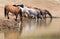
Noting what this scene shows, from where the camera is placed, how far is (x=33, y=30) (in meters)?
2.83

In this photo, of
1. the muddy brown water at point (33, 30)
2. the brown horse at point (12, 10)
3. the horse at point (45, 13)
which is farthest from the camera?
the horse at point (45, 13)

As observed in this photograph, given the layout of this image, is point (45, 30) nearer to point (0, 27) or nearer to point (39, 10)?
point (39, 10)

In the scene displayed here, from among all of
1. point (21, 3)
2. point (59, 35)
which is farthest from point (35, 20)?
point (59, 35)

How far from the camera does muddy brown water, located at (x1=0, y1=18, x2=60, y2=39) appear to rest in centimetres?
257

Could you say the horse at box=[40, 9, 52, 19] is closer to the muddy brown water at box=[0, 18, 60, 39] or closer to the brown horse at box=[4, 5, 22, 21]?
the muddy brown water at box=[0, 18, 60, 39]

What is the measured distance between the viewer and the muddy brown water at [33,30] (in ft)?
8.44

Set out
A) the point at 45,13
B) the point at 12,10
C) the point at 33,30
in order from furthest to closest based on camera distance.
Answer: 1. the point at 45,13
2. the point at 12,10
3. the point at 33,30

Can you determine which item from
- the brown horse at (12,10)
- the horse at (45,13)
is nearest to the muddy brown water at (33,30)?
the horse at (45,13)

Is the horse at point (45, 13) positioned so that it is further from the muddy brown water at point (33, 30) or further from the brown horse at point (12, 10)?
the brown horse at point (12, 10)

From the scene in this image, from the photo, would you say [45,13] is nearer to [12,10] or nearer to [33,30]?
[33,30]

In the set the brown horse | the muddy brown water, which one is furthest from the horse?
the brown horse

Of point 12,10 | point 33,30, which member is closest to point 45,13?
point 33,30

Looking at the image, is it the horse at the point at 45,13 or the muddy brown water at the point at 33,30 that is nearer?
the muddy brown water at the point at 33,30

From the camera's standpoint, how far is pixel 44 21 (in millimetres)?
3117
